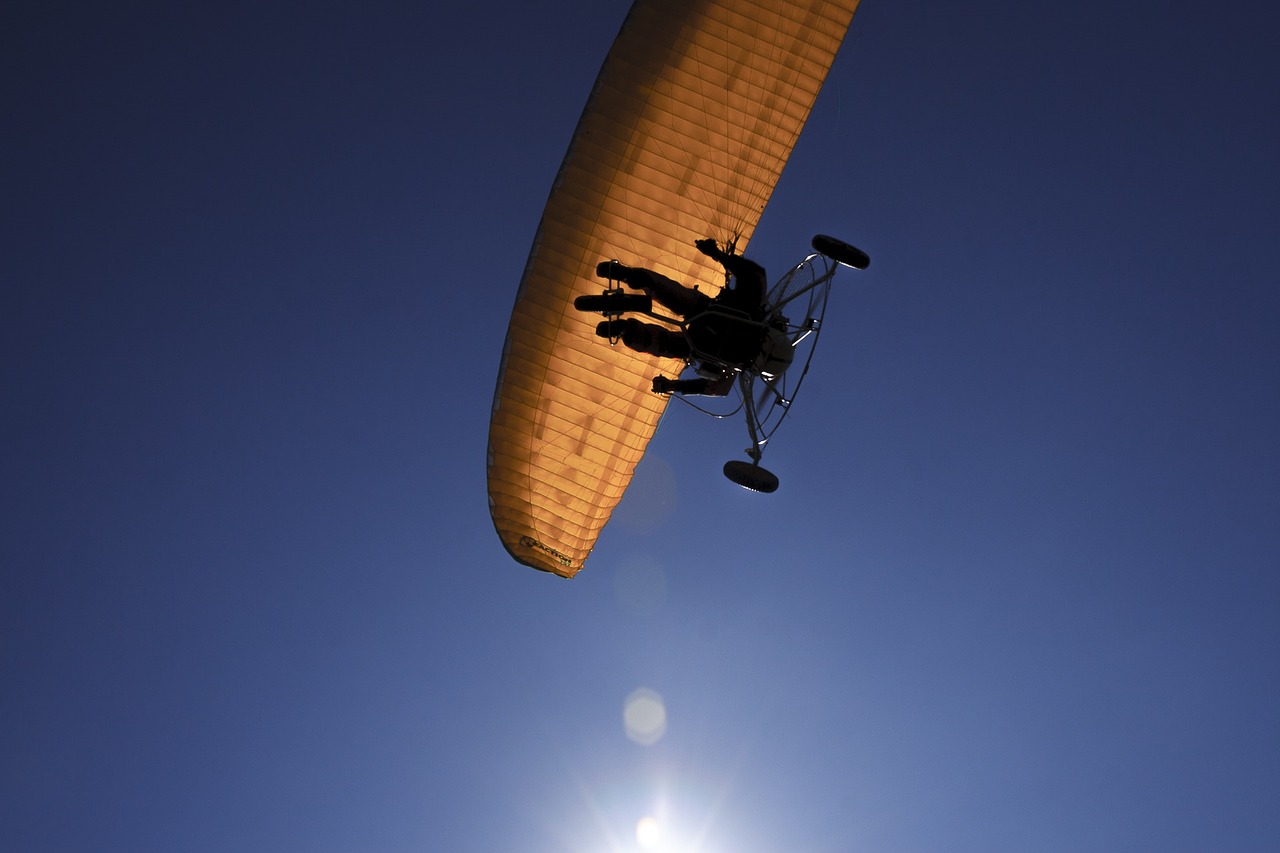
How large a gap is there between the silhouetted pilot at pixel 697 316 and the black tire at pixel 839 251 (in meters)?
1.03

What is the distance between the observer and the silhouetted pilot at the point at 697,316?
13.8m

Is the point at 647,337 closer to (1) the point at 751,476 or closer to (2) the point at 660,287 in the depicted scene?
(2) the point at 660,287

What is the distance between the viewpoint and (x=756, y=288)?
46.1 feet

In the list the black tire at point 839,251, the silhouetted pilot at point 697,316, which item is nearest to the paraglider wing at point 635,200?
the silhouetted pilot at point 697,316


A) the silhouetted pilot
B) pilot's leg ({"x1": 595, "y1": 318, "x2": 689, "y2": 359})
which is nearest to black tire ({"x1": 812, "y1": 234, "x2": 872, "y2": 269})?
the silhouetted pilot

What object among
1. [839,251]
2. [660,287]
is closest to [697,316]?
[660,287]

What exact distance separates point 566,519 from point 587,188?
179 inches

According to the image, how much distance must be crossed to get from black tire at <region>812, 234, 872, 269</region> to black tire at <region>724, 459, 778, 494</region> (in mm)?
2559

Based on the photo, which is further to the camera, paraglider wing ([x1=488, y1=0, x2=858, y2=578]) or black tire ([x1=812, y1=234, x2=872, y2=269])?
paraglider wing ([x1=488, y1=0, x2=858, y2=578])

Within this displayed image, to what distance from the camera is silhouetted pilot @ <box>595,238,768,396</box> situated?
1375 centimetres

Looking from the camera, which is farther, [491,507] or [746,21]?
[491,507]

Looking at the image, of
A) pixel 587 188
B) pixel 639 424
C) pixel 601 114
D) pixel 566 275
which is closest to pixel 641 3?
pixel 601 114

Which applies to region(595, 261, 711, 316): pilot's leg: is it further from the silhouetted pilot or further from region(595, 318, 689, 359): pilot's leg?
region(595, 318, 689, 359): pilot's leg

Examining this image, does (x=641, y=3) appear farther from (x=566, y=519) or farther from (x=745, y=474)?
(x=566, y=519)
